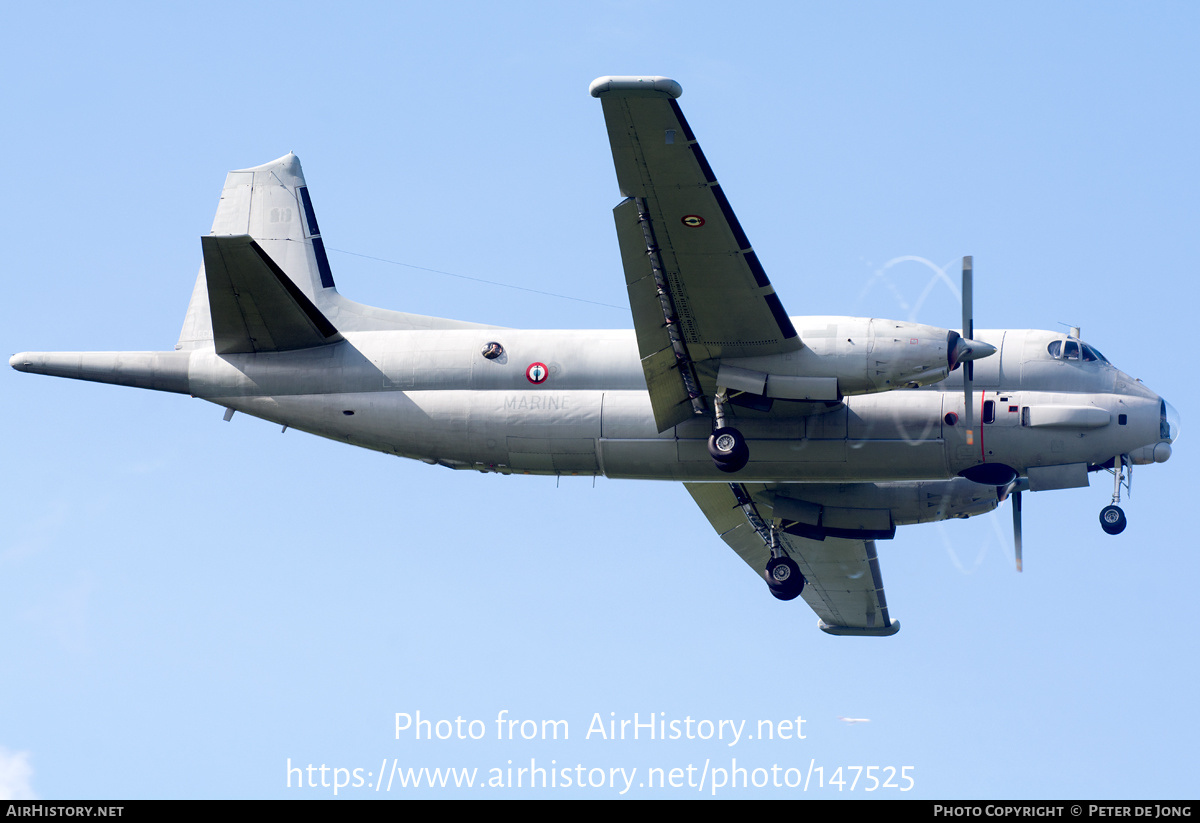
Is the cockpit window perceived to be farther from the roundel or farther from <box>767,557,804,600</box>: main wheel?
the roundel

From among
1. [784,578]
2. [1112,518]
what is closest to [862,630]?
[784,578]

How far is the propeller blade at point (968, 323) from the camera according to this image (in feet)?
76.4

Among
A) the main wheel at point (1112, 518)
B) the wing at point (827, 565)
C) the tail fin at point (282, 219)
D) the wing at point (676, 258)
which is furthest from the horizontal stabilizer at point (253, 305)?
the main wheel at point (1112, 518)

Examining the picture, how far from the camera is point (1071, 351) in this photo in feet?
78.0

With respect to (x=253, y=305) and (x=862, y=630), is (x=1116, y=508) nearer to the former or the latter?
(x=862, y=630)

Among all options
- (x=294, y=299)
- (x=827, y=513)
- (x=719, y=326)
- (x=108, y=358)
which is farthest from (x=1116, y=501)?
(x=108, y=358)

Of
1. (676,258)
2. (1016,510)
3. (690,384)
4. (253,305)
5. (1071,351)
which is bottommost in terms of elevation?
Result: (1016,510)

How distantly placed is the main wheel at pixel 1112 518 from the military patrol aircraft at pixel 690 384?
0.03 meters

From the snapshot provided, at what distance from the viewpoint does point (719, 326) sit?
22.6 m

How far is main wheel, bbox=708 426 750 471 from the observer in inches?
901

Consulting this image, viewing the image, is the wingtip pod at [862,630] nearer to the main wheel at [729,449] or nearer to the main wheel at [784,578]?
the main wheel at [784,578]

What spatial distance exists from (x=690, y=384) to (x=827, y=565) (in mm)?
8153

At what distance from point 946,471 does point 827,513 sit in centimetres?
377
